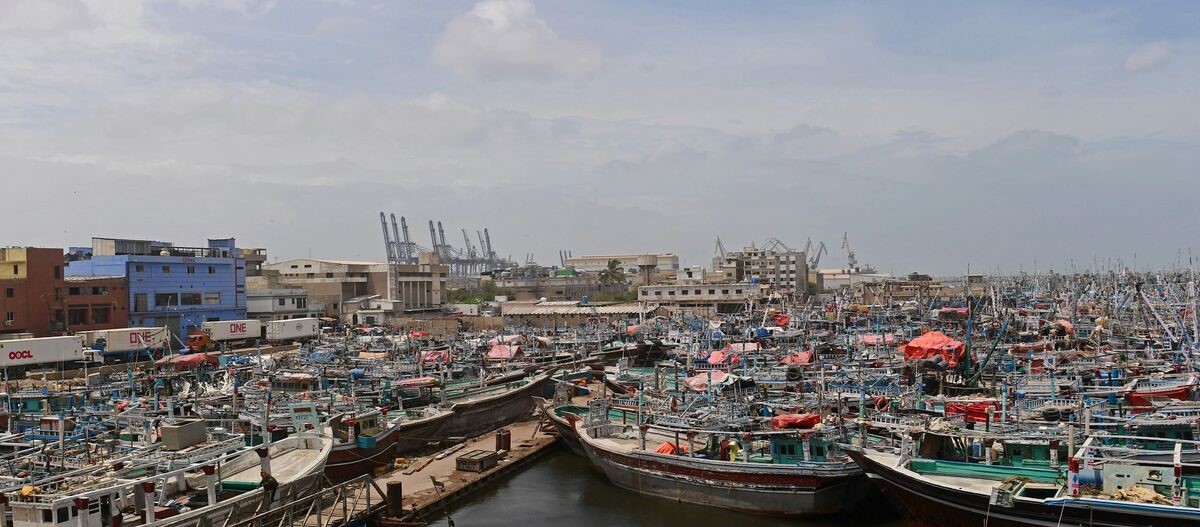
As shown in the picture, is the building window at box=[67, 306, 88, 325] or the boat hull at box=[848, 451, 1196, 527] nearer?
the boat hull at box=[848, 451, 1196, 527]

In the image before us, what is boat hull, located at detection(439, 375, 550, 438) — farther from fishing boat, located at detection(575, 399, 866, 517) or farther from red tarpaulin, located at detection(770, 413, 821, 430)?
red tarpaulin, located at detection(770, 413, 821, 430)

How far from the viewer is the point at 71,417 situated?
71.6 ft

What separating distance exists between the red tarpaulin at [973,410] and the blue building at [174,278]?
41.0m

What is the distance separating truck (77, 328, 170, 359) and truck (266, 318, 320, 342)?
7.96 metres

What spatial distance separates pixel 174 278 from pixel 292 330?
22.1 feet

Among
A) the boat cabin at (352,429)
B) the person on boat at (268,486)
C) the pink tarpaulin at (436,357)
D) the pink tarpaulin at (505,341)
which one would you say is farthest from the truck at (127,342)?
the person on boat at (268,486)

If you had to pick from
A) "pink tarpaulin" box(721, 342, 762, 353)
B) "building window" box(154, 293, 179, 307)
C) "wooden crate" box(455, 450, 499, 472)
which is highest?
"building window" box(154, 293, 179, 307)

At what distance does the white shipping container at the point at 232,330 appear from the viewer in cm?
4912

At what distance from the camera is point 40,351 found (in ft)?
125

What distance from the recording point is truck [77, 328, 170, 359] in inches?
1661

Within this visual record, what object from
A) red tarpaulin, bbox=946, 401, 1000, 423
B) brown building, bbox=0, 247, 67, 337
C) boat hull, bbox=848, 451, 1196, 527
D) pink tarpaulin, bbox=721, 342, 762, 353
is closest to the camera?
boat hull, bbox=848, 451, 1196, 527

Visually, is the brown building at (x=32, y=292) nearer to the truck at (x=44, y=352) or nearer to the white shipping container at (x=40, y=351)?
the truck at (x=44, y=352)

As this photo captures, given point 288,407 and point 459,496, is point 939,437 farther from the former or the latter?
point 288,407

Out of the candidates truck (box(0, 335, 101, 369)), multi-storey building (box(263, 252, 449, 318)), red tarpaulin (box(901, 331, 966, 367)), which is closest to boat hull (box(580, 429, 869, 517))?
red tarpaulin (box(901, 331, 966, 367))
